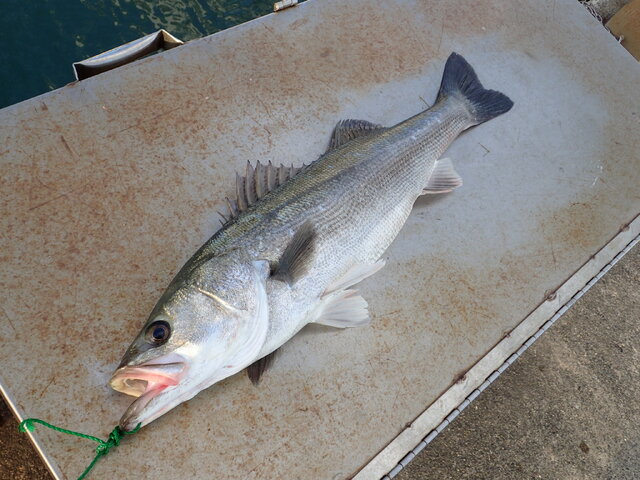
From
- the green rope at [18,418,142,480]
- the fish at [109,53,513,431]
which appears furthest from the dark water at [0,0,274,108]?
the green rope at [18,418,142,480]

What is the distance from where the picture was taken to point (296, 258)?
74.2 inches

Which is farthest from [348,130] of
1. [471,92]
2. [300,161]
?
[471,92]

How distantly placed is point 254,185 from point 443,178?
101 cm

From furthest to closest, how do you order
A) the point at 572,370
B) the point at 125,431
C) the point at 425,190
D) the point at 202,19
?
1. the point at 202,19
2. the point at 572,370
3. the point at 425,190
4. the point at 125,431

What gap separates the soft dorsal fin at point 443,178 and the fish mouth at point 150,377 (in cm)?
150

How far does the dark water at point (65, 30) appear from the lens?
396 centimetres

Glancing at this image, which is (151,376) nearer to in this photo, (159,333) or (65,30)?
(159,333)

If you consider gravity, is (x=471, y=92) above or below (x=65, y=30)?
below

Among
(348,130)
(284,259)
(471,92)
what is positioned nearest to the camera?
(284,259)

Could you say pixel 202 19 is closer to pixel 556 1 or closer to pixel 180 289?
pixel 556 1

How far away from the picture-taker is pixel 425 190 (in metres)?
2.44

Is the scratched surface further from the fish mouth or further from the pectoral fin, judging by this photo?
the fish mouth

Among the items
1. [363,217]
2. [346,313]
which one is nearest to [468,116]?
[363,217]

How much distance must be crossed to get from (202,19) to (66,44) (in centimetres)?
121
